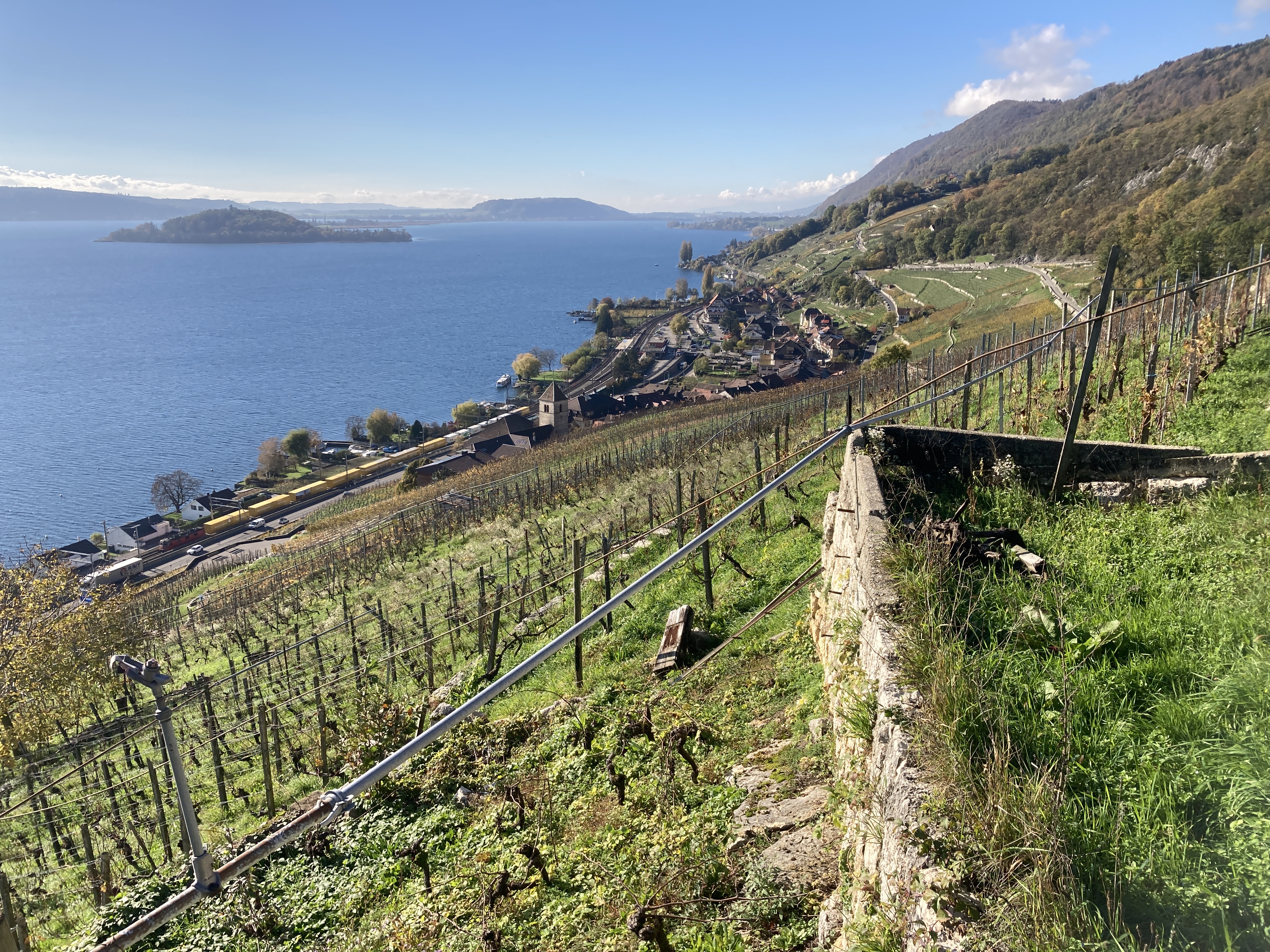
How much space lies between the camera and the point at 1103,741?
3557 millimetres

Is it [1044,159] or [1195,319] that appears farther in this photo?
[1044,159]

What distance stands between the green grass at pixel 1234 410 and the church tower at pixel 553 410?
187 feet

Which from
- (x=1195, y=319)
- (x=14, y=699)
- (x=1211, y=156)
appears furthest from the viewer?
(x=1211, y=156)

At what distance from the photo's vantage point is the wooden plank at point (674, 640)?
901 cm

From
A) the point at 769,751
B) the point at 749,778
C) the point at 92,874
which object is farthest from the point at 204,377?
the point at 749,778

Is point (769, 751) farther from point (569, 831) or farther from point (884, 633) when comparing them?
point (884, 633)

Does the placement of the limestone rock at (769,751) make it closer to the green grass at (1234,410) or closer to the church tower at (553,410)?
the green grass at (1234,410)

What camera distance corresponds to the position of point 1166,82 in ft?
568

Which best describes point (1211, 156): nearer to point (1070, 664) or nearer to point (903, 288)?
point (903, 288)

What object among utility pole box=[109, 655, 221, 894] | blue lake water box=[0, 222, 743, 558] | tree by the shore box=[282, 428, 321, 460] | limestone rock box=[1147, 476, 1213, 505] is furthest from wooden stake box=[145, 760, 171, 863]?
tree by the shore box=[282, 428, 321, 460]

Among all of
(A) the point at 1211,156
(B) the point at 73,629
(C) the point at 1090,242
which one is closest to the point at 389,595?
(B) the point at 73,629

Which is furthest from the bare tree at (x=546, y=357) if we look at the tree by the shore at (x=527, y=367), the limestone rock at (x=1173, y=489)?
the limestone rock at (x=1173, y=489)

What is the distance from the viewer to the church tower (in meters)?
67.4

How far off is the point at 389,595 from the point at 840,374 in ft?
168
